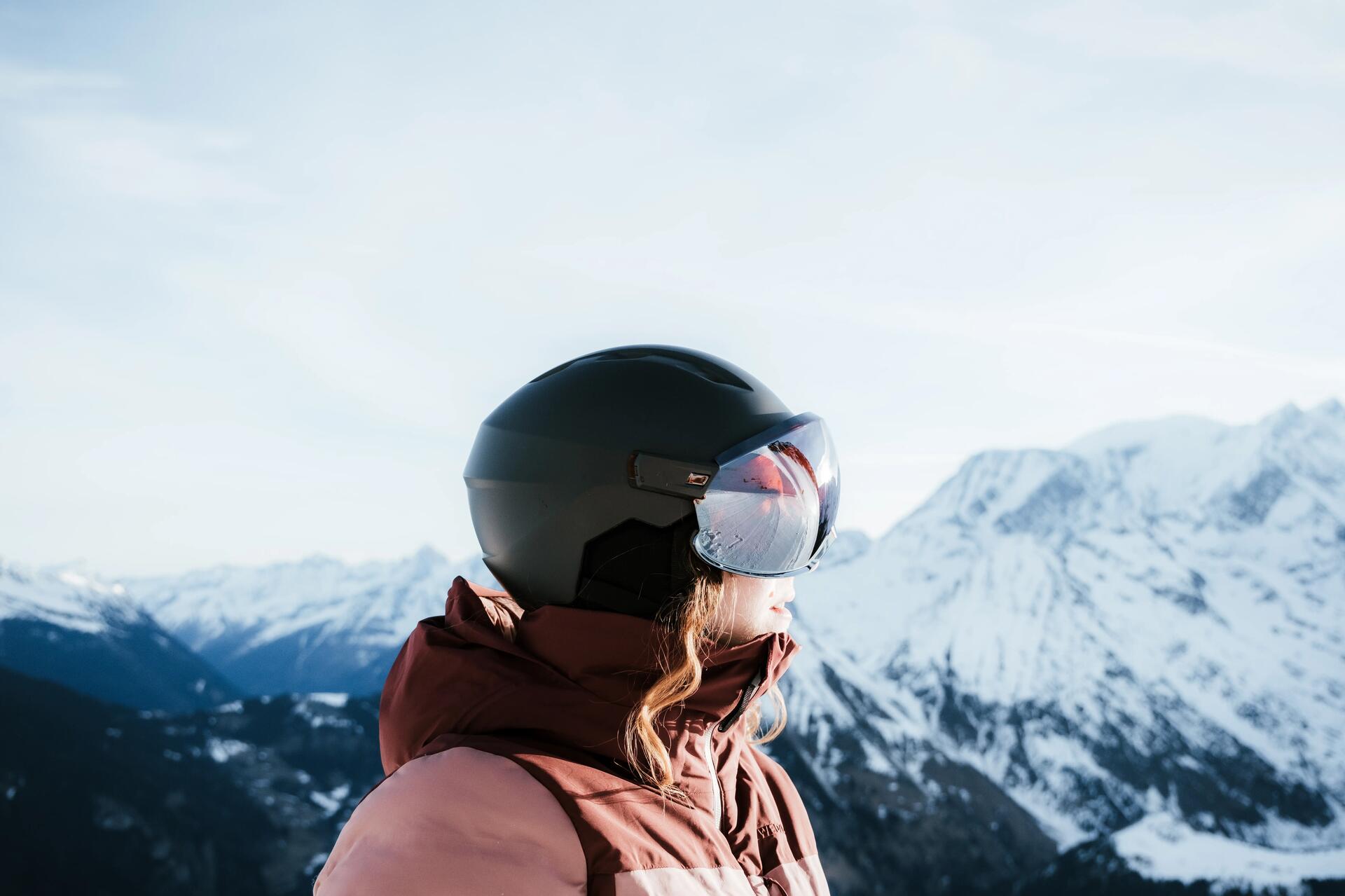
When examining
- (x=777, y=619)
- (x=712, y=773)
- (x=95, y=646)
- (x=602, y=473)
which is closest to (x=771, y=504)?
(x=777, y=619)

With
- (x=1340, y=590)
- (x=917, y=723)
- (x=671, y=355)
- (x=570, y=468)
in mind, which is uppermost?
(x=671, y=355)

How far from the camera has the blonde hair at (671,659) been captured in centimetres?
189

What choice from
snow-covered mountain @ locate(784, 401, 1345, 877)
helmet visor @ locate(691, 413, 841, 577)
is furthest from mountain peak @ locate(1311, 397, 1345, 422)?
helmet visor @ locate(691, 413, 841, 577)

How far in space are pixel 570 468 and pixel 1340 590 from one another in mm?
165106

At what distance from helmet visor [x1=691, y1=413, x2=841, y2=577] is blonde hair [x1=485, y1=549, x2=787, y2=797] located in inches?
2.9

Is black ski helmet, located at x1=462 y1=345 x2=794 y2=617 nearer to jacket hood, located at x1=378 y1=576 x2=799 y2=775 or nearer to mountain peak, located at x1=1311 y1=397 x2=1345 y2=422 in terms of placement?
jacket hood, located at x1=378 y1=576 x2=799 y2=775

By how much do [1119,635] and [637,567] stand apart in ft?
495

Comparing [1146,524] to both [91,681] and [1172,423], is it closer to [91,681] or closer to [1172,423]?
[1172,423]

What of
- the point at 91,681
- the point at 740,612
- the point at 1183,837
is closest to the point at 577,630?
the point at 740,612

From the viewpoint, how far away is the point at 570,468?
224 cm

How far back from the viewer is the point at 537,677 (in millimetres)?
1876

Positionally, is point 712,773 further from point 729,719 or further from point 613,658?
point 613,658

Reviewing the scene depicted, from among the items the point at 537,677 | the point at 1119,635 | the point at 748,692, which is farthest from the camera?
the point at 1119,635

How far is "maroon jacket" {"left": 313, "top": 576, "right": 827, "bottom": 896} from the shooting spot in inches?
59.9
